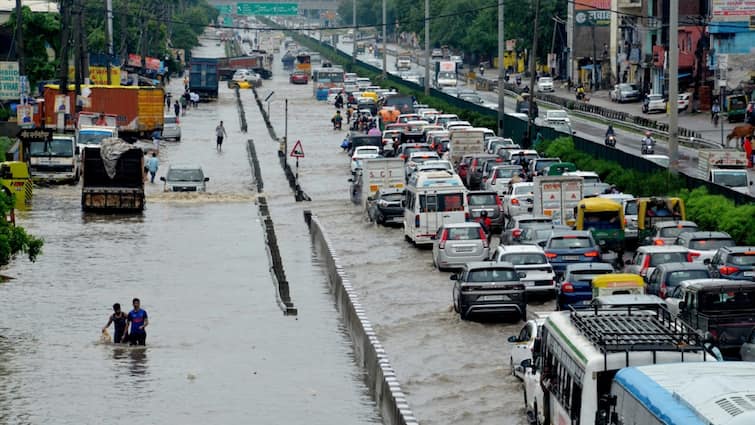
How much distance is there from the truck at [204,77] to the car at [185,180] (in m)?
57.2

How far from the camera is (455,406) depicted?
84.1 ft

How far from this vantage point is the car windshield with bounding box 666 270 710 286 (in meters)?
31.0

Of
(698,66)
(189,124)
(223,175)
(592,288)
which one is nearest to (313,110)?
(189,124)

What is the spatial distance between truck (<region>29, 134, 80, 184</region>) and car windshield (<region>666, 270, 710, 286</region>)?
37361mm

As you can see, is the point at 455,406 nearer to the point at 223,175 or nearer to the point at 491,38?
the point at 223,175

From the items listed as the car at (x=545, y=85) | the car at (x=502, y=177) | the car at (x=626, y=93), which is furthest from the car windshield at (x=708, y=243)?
the car at (x=545, y=85)

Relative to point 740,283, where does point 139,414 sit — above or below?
below

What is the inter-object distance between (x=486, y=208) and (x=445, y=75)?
311ft

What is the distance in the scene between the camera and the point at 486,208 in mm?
47938

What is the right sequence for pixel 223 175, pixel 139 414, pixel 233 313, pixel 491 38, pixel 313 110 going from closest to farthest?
pixel 139 414 → pixel 233 313 → pixel 223 175 → pixel 313 110 → pixel 491 38

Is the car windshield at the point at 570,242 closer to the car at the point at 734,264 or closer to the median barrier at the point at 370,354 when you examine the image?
the car at the point at 734,264

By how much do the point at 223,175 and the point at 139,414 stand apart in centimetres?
4688

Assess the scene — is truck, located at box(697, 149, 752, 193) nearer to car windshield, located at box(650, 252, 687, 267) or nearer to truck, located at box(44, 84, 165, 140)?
car windshield, located at box(650, 252, 687, 267)

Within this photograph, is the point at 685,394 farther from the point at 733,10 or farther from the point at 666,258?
the point at 733,10
